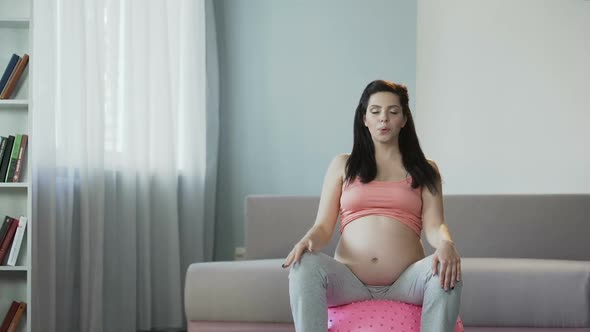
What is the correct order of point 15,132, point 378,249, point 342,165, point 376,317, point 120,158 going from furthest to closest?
1. point 120,158
2. point 15,132
3. point 342,165
4. point 378,249
5. point 376,317

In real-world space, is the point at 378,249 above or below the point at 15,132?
below

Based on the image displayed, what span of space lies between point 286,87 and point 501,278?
2.24 metres

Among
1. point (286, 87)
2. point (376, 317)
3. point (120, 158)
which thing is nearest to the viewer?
point (376, 317)

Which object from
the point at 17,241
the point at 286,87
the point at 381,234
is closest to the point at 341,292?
the point at 381,234

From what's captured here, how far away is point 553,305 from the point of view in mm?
3160

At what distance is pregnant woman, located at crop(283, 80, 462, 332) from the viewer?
2244mm

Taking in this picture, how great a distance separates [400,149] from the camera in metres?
2.70

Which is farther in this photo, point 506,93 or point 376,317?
point 506,93

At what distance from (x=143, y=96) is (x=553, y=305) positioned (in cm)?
233

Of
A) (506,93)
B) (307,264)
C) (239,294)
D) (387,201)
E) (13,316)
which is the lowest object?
(13,316)

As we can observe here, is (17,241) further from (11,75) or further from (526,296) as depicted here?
(526,296)

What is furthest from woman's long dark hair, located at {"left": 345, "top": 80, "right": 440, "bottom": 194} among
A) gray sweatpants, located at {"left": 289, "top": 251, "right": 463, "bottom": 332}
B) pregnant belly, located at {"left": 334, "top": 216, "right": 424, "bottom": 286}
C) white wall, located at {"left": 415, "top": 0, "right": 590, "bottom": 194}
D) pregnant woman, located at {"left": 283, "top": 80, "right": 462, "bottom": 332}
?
white wall, located at {"left": 415, "top": 0, "right": 590, "bottom": 194}

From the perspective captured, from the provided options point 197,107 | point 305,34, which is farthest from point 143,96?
point 305,34

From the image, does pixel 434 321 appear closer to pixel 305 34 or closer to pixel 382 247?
pixel 382 247
